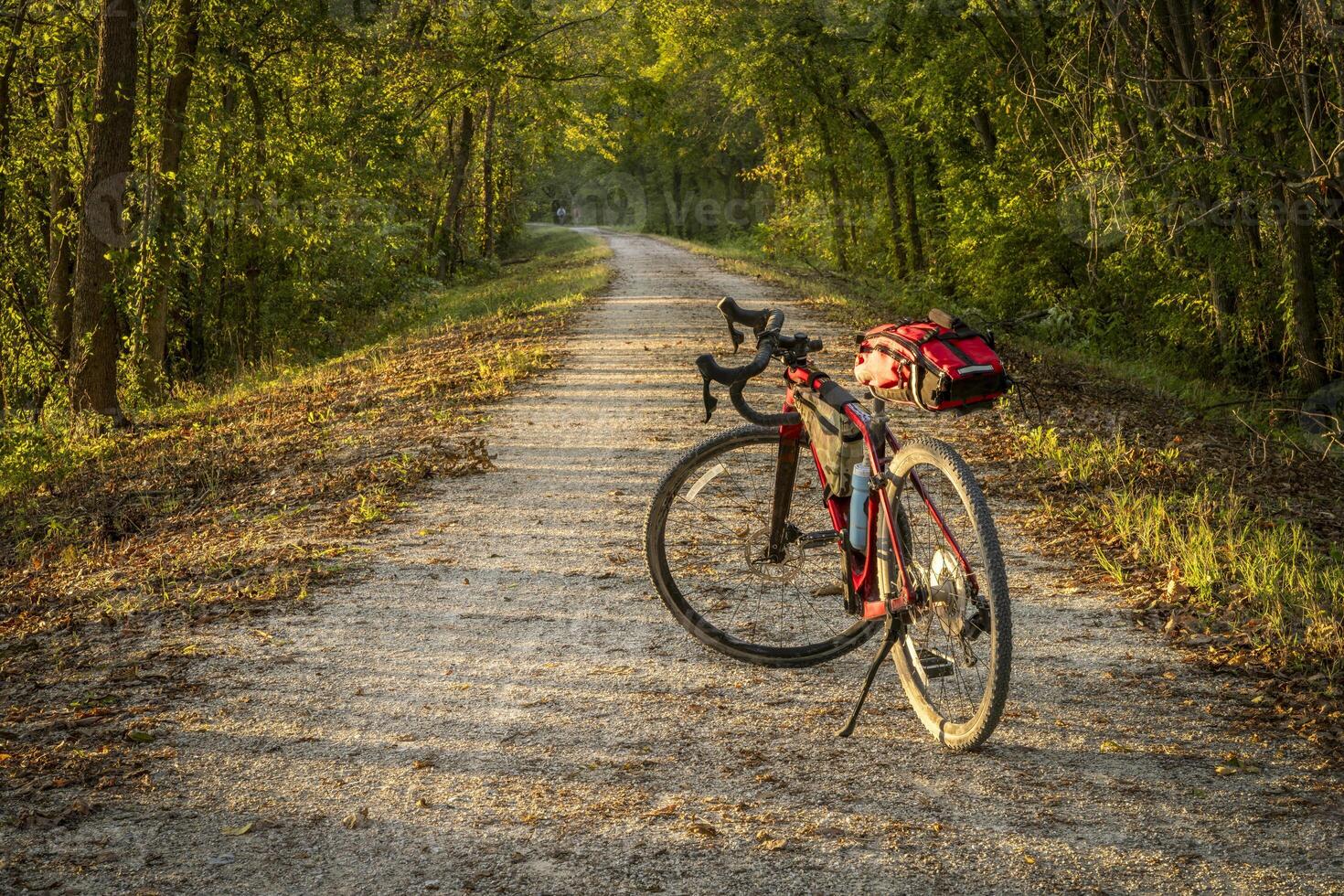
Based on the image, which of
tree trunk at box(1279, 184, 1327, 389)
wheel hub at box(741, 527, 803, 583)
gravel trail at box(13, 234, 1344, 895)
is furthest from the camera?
tree trunk at box(1279, 184, 1327, 389)

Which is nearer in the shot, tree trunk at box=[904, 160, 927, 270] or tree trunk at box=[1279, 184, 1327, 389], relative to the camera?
tree trunk at box=[1279, 184, 1327, 389]

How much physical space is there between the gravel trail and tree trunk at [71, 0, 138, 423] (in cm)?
962

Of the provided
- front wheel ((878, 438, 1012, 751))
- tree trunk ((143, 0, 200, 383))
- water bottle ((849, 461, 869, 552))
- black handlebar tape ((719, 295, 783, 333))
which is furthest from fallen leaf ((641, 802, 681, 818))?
tree trunk ((143, 0, 200, 383))

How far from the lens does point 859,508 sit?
4.22 meters

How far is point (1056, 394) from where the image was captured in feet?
36.1

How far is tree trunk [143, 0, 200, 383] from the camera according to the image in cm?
1573

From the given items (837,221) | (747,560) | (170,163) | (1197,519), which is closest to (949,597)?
(747,560)

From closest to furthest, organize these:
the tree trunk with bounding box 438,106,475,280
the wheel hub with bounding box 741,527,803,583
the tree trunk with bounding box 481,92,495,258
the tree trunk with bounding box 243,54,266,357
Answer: the wheel hub with bounding box 741,527,803,583 < the tree trunk with bounding box 243,54,266,357 < the tree trunk with bounding box 438,106,475,280 < the tree trunk with bounding box 481,92,495,258

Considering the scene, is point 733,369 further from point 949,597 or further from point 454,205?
point 454,205

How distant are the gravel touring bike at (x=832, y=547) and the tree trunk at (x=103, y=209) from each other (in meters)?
11.1

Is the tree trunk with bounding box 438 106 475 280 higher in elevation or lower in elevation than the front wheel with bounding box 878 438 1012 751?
higher

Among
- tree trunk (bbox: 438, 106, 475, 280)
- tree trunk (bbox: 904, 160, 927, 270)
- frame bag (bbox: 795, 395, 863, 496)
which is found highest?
tree trunk (bbox: 438, 106, 475, 280)

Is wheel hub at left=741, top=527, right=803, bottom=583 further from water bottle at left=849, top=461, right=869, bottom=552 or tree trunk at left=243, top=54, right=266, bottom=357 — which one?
tree trunk at left=243, top=54, right=266, bottom=357

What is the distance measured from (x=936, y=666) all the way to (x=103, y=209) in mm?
12594
